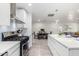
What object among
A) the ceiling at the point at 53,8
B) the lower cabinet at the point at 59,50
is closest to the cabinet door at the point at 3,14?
the lower cabinet at the point at 59,50

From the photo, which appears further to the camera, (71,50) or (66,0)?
(71,50)

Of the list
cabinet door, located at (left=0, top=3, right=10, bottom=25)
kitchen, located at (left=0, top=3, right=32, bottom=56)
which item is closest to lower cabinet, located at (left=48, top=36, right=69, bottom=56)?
kitchen, located at (left=0, top=3, right=32, bottom=56)

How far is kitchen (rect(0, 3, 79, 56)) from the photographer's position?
2330 millimetres

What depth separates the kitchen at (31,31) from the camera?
2.33 m

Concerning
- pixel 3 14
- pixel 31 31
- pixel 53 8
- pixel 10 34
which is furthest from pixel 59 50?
pixel 31 31

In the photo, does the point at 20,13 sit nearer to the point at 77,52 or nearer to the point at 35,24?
the point at 77,52

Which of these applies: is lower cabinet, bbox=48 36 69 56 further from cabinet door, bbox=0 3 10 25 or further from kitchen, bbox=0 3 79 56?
cabinet door, bbox=0 3 10 25

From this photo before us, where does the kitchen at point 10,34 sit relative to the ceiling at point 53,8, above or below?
below

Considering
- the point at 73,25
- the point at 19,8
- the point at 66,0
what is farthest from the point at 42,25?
the point at 66,0

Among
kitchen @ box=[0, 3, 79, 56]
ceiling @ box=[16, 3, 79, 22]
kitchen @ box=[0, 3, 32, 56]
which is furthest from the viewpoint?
ceiling @ box=[16, 3, 79, 22]

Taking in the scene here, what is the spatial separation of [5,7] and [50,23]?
13937mm

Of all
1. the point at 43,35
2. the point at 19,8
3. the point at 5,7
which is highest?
the point at 19,8

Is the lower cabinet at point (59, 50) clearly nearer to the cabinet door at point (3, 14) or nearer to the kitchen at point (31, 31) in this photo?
the kitchen at point (31, 31)

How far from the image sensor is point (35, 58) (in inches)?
34.9
